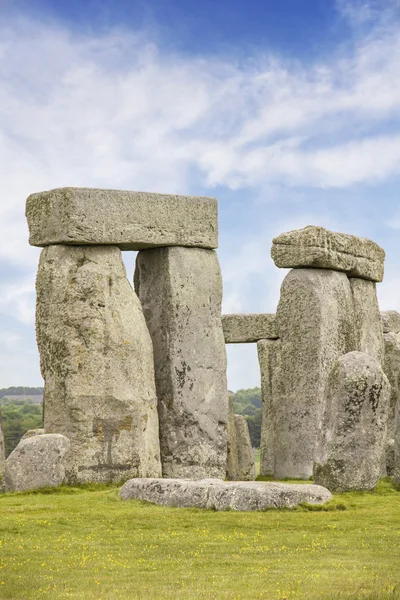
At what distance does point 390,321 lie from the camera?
28188 mm

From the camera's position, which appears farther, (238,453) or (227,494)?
(238,453)

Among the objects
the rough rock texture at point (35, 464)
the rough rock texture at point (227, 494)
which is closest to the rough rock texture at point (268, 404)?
the rough rock texture at point (35, 464)

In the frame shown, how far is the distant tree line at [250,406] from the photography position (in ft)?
165

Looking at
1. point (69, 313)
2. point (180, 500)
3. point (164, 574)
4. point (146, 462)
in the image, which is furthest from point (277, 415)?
point (164, 574)

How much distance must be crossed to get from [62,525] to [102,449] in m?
4.71

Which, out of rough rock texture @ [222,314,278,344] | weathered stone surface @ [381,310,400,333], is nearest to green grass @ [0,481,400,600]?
rough rock texture @ [222,314,278,344]

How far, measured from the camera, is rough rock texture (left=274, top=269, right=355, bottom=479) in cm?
2225

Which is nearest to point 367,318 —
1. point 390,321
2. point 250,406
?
→ point 390,321

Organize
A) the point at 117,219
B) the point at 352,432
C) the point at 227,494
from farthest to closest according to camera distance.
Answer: the point at 117,219
the point at 352,432
the point at 227,494

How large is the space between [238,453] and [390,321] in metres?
6.84

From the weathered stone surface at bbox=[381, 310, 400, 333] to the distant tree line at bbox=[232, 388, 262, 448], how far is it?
21.8 m

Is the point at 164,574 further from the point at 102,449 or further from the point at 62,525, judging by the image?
the point at 102,449

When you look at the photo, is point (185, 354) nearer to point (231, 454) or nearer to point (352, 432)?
point (231, 454)

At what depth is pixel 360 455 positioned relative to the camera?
16.7 meters
